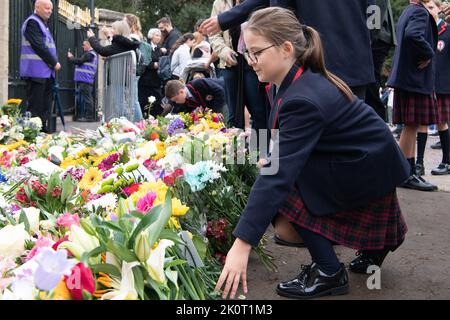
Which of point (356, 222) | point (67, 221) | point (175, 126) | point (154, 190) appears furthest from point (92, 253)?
point (175, 126)

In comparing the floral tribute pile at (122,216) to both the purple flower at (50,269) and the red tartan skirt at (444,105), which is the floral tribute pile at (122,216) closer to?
the purple flower at (50,269)

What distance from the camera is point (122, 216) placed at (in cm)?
205

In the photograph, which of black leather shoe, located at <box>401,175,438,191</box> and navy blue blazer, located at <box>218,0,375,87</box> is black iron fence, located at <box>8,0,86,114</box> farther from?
navy blue blazer, located at <box>218,0,375,87</box>

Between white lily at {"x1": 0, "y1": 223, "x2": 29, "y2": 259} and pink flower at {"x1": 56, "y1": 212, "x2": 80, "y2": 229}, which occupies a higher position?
pink flower at {"x1": 56, "y1": 212, "x2": 80, "y2": 229}

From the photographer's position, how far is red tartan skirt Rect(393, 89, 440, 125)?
4812mm

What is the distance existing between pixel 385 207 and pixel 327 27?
45.6 inches

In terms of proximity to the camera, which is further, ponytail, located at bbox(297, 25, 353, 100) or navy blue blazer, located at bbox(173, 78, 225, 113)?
navy blue blazer, located at bbox(173, 78, 225, 113)

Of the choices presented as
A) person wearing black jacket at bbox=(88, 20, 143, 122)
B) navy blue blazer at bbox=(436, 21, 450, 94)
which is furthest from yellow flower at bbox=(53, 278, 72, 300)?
person wearing black jacket at bbox=(88, 20, 143, 122)

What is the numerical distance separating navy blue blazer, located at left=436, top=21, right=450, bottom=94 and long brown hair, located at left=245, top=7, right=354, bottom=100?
383cm

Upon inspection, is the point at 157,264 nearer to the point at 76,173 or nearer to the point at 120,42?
the point at 76,173

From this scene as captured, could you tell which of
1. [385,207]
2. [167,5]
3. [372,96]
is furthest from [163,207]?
[167,5]

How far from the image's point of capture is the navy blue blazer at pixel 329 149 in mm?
2260

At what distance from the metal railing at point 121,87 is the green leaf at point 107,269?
18.0 feet
